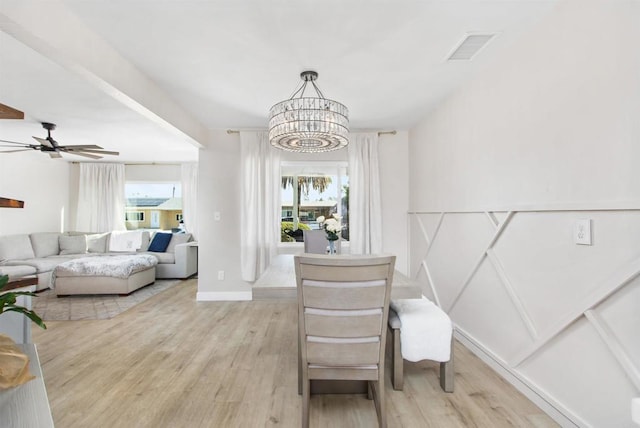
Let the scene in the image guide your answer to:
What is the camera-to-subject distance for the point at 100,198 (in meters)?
6.47

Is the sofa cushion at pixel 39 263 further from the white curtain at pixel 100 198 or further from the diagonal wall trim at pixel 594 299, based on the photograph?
the diagonal wall trim at pixel 594 299

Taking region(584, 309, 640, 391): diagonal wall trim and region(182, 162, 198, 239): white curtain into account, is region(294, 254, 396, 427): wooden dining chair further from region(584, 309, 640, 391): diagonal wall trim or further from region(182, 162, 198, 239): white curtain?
region(182, 162, 198, 239): white curtain

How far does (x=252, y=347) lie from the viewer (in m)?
2.75

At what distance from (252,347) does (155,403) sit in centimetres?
94

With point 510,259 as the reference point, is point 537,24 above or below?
above

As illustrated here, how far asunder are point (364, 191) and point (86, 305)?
13.3ft

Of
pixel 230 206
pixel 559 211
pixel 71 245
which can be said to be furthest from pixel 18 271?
pixel 559 211

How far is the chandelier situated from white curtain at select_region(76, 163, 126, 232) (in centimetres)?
555

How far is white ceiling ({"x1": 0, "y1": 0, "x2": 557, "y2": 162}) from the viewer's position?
1.80 metres

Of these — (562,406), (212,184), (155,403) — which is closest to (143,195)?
(212,184)

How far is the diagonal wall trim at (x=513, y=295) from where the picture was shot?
195cm

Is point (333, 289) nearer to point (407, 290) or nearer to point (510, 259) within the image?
point (407, 290)

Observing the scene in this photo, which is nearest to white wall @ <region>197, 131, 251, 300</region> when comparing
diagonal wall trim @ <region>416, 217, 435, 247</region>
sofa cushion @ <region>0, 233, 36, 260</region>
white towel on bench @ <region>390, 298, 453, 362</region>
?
diagonal wall trim @ <region>416, 217, 435, 247</region>

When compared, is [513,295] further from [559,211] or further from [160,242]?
[160,242]
